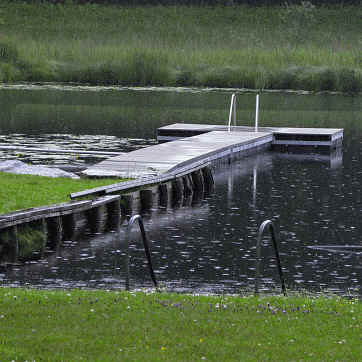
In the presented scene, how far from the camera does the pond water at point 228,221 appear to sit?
15.5 metres

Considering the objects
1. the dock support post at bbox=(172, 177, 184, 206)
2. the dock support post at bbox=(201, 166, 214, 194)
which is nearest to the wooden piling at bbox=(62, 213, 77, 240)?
the dock support post at bbox=(172, 177, 184, 206)

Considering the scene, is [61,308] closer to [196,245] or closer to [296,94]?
[196,245]

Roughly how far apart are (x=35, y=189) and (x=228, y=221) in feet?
12.8

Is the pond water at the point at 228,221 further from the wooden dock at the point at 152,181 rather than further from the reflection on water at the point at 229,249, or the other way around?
the wooden dock at the point at 152,181

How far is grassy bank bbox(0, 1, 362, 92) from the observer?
57.5 metres

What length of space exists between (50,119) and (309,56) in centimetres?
2295

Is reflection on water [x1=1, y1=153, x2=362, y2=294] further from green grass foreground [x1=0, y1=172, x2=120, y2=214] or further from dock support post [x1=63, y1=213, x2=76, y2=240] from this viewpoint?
green grass foreground [x1=0, y1=172, x2=120, y2=214]

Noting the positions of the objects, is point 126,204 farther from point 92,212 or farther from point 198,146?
point 198,146

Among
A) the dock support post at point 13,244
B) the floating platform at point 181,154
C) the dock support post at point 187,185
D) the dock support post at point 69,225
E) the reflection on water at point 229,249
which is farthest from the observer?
the dock support post at point 187,185

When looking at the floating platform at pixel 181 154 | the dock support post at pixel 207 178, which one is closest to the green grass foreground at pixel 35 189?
the floating platform at pixel 181 154

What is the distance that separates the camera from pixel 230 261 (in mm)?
16922

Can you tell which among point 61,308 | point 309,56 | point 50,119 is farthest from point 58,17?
point 61,308

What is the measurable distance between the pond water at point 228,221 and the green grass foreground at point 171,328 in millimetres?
3752

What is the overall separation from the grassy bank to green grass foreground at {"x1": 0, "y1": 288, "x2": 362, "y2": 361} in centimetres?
4560
